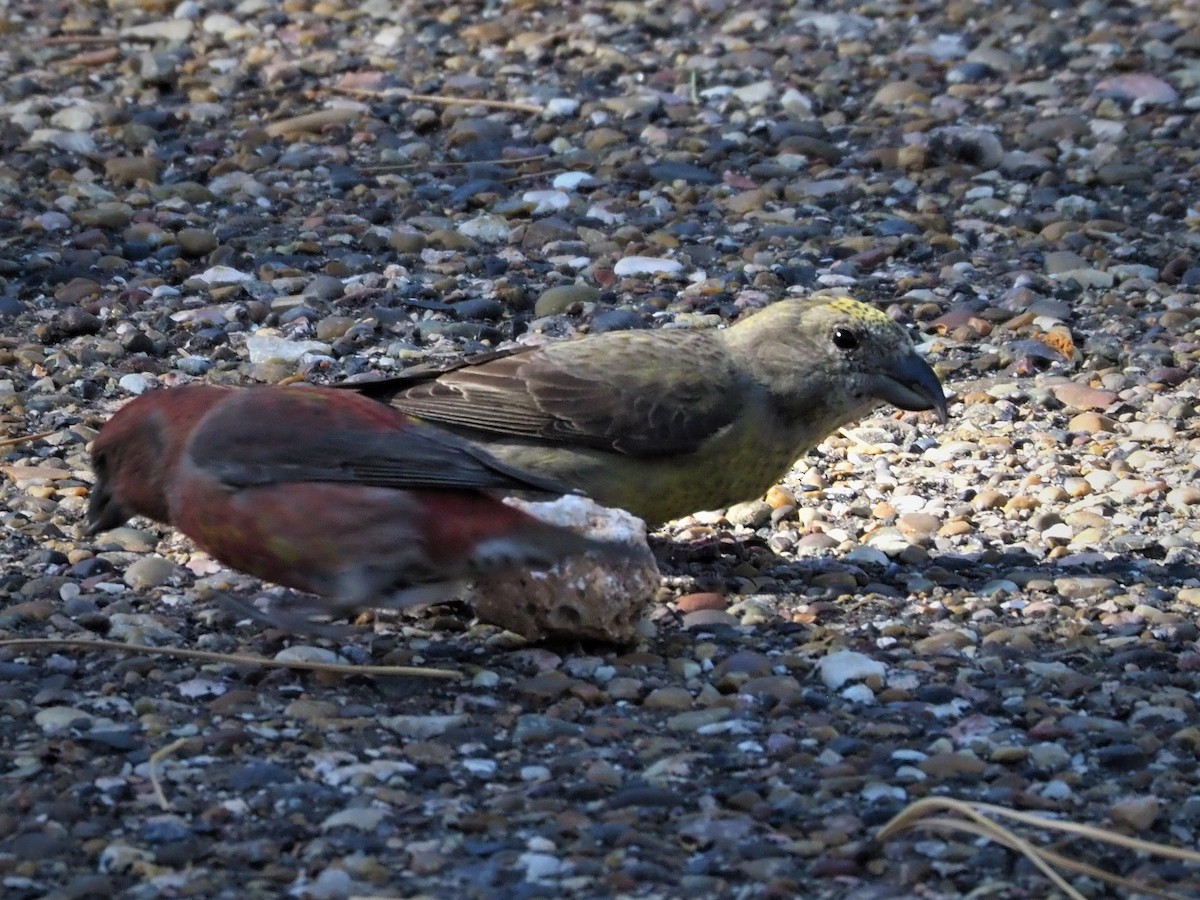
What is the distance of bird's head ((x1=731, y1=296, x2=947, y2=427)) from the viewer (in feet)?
17.7

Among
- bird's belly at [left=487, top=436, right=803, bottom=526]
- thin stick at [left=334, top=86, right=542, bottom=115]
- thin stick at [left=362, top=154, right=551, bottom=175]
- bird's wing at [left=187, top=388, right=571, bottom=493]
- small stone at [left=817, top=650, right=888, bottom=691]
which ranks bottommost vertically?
small stone at [left=817, top=650, right=888, bottom=691]

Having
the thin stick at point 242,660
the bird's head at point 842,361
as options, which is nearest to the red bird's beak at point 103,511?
the thin stick at point 242,660

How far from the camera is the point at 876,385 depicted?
17.8ft

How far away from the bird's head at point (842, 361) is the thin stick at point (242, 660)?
1.62 m

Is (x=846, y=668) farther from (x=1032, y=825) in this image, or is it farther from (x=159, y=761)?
(x=159, y=761)

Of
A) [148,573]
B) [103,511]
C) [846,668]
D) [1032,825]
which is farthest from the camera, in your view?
[148,573]

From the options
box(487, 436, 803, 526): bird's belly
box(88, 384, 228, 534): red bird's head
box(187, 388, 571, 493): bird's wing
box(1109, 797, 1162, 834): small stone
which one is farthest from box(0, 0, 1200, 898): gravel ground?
box(187, 388, 571, 493): bird's wing

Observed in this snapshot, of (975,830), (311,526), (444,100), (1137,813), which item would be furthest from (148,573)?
(444,100)

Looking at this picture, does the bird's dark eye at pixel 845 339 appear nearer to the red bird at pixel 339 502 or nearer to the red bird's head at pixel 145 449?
the red bird at pixel 339 502

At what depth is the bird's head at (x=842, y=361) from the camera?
17.7ft

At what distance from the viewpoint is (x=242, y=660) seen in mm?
4227

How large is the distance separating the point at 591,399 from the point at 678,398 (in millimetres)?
251

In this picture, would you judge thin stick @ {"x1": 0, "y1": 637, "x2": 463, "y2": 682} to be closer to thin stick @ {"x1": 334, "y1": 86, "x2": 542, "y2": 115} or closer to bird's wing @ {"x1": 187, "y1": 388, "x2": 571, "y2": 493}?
bird's wing @ {"x1": 187, "y1": 388, "x2": 571, "y2": 493}

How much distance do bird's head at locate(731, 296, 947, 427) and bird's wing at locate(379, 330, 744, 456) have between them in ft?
0.52
